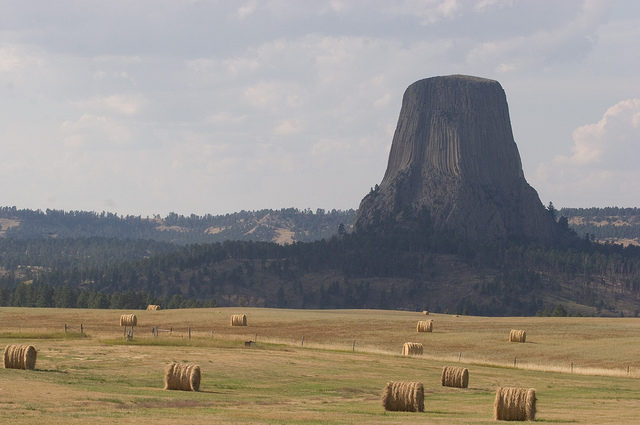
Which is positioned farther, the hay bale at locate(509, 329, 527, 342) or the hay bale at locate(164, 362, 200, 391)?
the hay bale at locate(509, 329, 527, 342)

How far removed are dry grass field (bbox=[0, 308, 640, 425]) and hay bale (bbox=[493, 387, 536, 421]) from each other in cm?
93

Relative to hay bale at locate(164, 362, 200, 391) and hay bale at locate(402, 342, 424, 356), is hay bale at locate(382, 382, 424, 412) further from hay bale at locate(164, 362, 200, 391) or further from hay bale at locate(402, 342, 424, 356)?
hay bale at locate(402, 342, 424, 356)

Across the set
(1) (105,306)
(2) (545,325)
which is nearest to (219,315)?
(2) (545,325)

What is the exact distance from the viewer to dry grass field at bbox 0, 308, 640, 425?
38.0 metres

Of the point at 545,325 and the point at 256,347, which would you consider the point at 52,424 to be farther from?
the point at 545,325

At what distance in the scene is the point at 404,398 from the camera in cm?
4022

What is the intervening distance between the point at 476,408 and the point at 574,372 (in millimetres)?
27338

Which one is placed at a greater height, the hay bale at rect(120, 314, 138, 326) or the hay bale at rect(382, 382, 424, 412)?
the hay bale at rect(120, 314, 138, 326)

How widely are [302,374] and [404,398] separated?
17637 millimetres

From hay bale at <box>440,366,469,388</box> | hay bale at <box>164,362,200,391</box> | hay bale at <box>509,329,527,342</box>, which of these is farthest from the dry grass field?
hay bale at <box>509,329,527,342</box>

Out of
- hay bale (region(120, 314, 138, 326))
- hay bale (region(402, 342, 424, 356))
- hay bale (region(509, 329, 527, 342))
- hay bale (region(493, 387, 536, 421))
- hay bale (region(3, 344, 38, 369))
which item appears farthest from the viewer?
hay bale (region(120, 314, 138, 326))

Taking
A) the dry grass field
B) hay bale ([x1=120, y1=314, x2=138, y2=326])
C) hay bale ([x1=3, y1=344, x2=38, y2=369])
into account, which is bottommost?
the dry grass field

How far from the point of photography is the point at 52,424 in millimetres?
32000

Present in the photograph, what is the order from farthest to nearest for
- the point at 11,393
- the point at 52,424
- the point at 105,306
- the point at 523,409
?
the point at 105,306 → the point at 11,393 → the point at 523,409 → the point at 52,424
